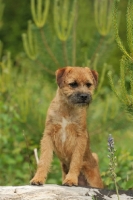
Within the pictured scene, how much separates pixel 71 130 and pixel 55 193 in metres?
1.10

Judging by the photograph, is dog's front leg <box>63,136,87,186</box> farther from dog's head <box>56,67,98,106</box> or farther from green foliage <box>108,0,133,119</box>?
green foliage <box>108,0,133,119</box>

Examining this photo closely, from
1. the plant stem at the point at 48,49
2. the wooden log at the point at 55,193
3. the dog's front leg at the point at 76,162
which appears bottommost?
the wooden log at the point at 55,193

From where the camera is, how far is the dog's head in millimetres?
7422

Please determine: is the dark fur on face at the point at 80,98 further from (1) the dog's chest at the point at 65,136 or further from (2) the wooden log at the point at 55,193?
(2) the wooden log at the point at 55,193

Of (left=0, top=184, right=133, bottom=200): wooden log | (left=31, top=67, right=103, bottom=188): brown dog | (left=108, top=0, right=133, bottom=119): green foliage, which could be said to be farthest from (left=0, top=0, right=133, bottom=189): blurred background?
(left=108, top=0, right=133, bottom=119): green foliage

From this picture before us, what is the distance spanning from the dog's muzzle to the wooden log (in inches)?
40.5

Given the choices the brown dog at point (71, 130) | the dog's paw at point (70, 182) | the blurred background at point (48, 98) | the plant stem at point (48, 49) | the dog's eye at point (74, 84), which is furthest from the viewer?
the plant stem at point (48, 49)

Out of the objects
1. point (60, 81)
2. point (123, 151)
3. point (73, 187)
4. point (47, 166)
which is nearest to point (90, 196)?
point (73, 187)

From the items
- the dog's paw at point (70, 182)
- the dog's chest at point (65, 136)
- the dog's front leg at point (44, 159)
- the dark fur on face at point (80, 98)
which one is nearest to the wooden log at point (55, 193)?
the dog's paw at point (70, 182)

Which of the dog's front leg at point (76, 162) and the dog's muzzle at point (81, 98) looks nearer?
the dog's front leg at point (76, 162)

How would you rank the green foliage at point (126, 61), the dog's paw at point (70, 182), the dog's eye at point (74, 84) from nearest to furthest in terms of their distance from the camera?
the green foliage at point (126, 61)
the dog's paw at point (70, 182)
the dog's eye at point (74, 84)

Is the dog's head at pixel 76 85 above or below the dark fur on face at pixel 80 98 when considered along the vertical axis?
above

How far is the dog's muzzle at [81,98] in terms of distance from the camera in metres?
7.39

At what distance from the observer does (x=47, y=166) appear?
729 cm
